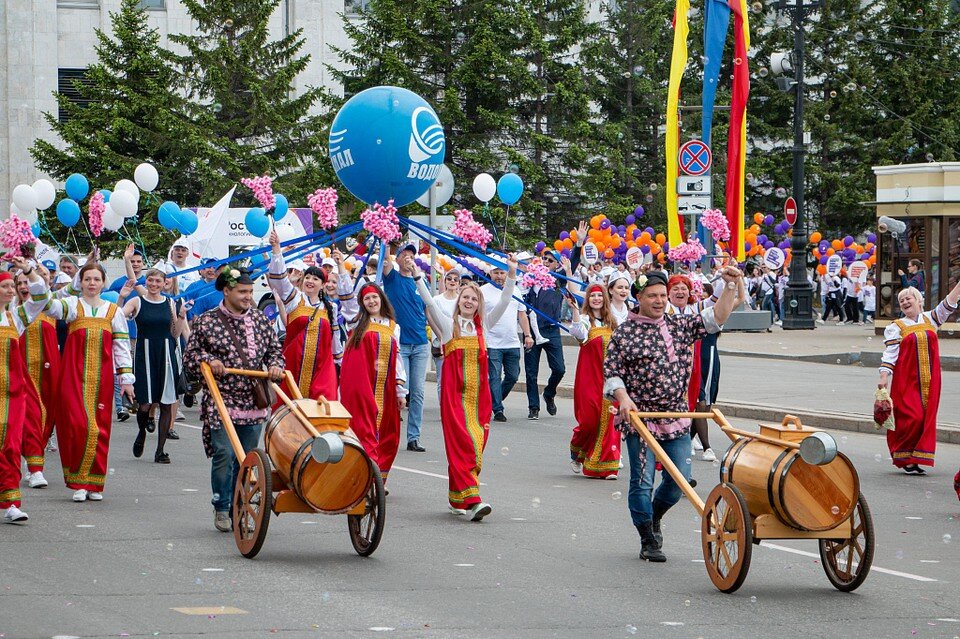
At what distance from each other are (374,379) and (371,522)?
100 inches

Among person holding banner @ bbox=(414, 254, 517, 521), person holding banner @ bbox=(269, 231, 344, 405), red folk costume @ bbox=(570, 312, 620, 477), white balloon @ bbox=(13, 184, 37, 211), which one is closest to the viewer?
person holding banner @ bbox=(414, 254, 517, 521)

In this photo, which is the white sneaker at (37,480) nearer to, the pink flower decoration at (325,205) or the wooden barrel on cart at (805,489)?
the pink flower decoration at (325,205)

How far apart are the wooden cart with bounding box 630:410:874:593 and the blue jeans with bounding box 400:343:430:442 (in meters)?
6.29

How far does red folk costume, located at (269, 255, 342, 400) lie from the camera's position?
11.9m

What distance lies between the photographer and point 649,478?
8.43 metres

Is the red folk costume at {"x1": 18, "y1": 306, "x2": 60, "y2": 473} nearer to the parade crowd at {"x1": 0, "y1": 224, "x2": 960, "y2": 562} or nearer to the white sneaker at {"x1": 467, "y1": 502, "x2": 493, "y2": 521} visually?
the parade crowd at {"x1": 0, "y1": 224, "x2": 960, "y2": 562}

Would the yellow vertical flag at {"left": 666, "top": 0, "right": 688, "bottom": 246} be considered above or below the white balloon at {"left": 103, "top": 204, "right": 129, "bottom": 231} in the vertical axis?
above

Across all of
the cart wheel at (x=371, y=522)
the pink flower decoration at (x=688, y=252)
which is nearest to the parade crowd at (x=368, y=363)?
the pink flower decoration at (x=688, y=252)

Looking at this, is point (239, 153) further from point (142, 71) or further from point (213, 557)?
point (213, 557)

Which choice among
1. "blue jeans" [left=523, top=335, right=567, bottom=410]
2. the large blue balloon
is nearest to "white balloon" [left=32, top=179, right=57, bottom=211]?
"blue jeans" [left=523, top=335, right=567, bottom=410]

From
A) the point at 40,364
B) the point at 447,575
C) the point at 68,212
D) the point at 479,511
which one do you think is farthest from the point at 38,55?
the point at 447,575

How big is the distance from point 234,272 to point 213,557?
6.00 ft

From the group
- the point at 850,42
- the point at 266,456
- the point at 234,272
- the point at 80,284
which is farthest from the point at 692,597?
the point at 850,42

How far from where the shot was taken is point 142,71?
128ft
